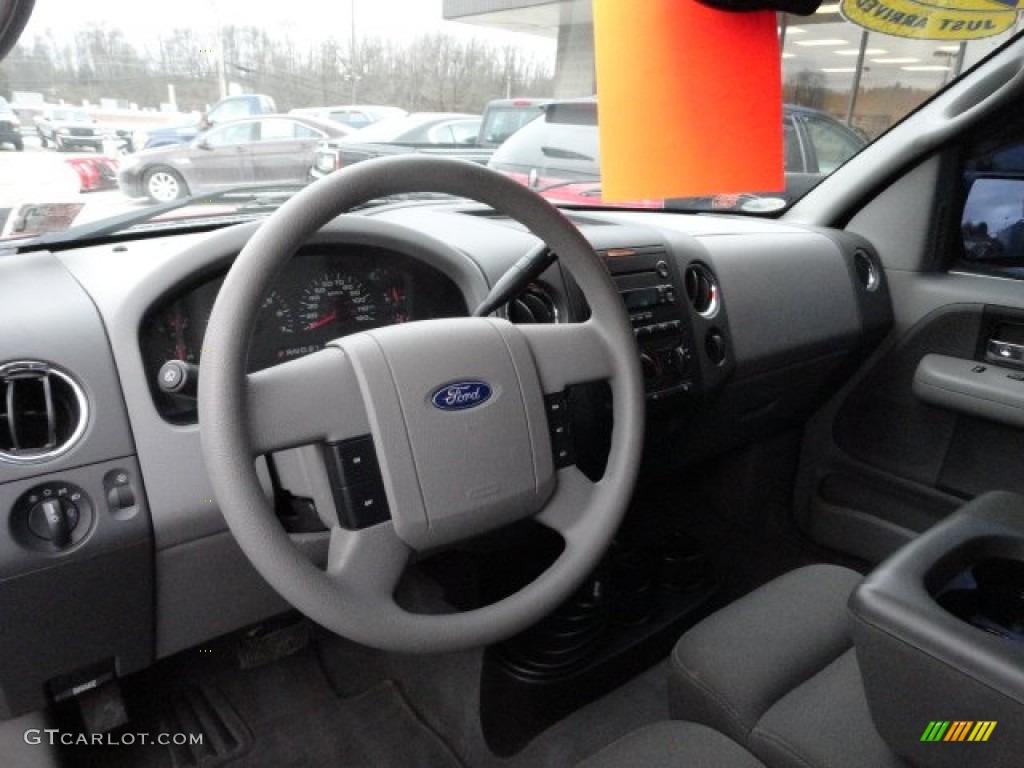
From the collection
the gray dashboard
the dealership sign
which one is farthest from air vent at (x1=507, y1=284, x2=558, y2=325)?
the dealership sign

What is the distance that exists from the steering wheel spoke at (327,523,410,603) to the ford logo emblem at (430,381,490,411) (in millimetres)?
171

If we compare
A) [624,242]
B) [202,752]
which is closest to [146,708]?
[202,752]

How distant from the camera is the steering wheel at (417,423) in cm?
88

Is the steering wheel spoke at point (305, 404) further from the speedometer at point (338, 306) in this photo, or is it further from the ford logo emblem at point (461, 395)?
the speedometer at point (338, 306)

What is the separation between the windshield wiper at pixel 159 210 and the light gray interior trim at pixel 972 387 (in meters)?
1.68

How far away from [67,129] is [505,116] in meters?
0.91

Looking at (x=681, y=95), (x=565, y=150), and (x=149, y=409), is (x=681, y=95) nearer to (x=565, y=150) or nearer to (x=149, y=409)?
(x=149, y=409)

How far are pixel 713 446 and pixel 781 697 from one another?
103 centimetres

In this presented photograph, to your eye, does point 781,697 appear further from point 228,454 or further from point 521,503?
point 228,454

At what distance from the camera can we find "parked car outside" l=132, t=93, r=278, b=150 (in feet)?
4.24

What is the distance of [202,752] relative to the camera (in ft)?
5.35

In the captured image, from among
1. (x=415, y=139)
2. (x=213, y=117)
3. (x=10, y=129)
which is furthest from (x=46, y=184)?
(x=415, y=139)

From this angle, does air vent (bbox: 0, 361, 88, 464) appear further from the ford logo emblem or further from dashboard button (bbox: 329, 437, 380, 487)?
the ford logo emblem

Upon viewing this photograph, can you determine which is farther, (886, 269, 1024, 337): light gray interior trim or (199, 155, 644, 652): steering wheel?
(886, 269, 1024, 337): light gray interior trim
